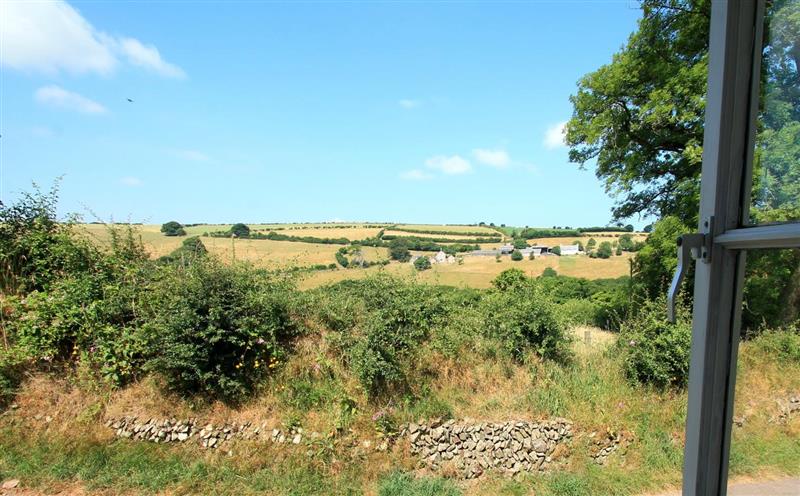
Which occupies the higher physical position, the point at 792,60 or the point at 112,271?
the point at 792,60

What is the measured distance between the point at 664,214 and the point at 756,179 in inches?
413

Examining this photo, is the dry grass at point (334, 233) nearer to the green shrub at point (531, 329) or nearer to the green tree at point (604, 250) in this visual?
the green shrub at point (531, 329)

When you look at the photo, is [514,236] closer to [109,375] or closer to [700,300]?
[109,375]

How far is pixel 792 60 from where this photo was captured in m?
0.94

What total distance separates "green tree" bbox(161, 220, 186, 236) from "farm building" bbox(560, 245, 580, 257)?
33.8 feet

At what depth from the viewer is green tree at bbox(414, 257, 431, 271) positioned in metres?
5.99

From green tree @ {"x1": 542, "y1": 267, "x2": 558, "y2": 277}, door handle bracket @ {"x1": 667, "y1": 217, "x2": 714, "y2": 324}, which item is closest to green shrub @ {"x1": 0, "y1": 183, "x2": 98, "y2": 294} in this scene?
door handle bracket @ {"x1": 667, "y1": 217, "x2": 714, "y2": 324}

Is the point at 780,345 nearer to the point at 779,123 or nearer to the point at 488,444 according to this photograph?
the point at 779,123

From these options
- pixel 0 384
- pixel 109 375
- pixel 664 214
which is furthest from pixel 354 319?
pixel 664 214

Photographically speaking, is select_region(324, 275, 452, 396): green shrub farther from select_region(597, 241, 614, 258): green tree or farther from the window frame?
select_region(597, 241, 614, 258): green tree

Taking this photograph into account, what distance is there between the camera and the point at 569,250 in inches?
468

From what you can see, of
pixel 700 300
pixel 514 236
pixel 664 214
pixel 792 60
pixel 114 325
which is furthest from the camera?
pixel 514 236

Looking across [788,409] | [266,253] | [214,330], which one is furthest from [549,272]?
[788,409]

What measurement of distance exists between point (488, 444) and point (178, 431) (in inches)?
143
